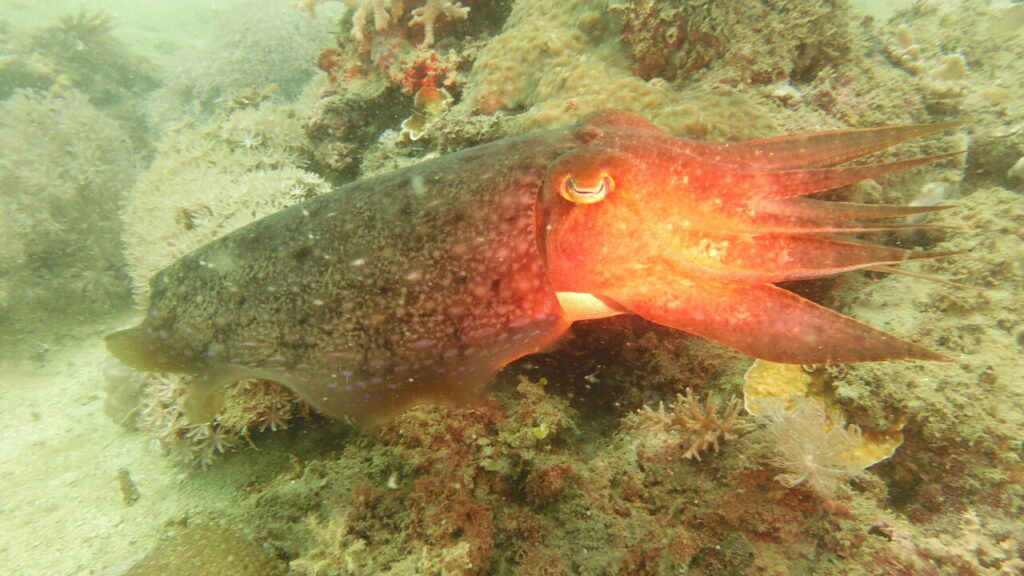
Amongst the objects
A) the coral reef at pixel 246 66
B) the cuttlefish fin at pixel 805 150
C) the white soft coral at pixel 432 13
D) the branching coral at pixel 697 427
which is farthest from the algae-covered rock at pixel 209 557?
the coral reef at pixel 246 66

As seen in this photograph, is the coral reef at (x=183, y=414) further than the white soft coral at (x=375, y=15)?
No

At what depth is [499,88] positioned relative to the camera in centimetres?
539

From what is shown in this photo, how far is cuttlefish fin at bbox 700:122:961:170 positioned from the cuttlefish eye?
0.60 m

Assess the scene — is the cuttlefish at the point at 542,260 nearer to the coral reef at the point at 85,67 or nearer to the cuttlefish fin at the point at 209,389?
the cuttlefish fin at the point at 209,389

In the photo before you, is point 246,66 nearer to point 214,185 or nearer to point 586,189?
point 214,185

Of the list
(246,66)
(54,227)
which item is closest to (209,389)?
(54,227)

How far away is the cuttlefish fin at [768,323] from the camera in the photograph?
1.97 metres

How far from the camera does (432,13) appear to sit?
250 inches

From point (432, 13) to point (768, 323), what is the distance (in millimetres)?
6229

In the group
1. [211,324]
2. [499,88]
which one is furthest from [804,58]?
[211,324]

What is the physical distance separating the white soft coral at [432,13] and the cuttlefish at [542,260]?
14.6 feet

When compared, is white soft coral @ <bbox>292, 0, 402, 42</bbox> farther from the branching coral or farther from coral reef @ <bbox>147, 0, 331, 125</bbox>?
coral reef @ <bbox>147, 0, 331, 125</bbox>

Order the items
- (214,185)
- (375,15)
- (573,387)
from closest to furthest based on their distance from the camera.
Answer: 1. (573,387)
2. (214,185)
3. (375,15)

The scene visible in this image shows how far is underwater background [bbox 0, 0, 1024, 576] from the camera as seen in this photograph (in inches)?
96.0
